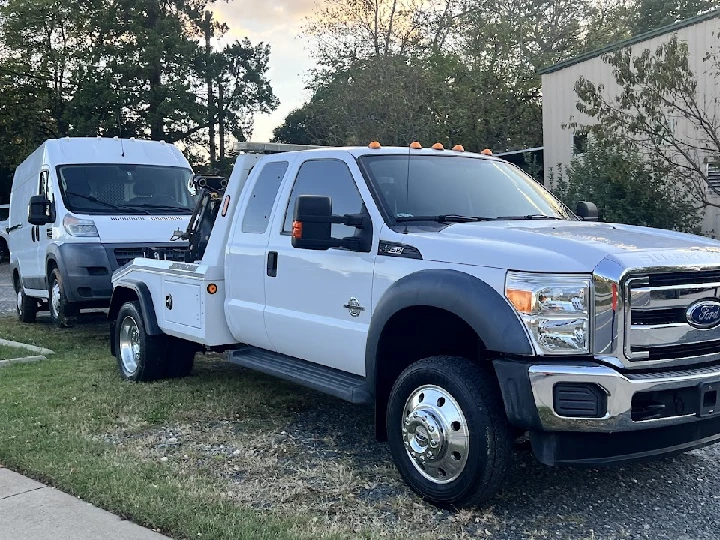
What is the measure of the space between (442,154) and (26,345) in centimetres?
608

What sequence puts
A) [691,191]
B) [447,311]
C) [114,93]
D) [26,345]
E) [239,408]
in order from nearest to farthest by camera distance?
1. [447,311]
2. [239,408]
3. [26,345]
4. [691,191]
5. [114,93]

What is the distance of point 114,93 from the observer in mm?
30953

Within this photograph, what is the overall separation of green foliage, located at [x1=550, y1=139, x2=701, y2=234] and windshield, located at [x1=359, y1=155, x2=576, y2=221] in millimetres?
7148

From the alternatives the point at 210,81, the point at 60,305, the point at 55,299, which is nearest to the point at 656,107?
the point at 60,305

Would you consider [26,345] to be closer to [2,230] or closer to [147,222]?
[147,222]

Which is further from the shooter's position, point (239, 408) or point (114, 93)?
point (114, 93)

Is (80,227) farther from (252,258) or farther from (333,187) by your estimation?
(333,187)

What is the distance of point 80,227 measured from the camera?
381 inches

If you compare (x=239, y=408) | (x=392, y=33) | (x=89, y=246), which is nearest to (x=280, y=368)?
(x=239, y=408)

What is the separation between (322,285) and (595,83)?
531 inches

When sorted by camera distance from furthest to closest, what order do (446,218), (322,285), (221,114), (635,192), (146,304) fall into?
(221,114) < (635,192) < (146,304) < (322,285) < (446,218)

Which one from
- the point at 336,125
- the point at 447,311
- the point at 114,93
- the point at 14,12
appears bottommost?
the point at 447,311

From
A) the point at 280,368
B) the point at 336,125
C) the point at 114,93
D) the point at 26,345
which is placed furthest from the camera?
the point at 114,93

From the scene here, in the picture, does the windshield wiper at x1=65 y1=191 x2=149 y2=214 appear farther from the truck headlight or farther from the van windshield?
the truck headlight
